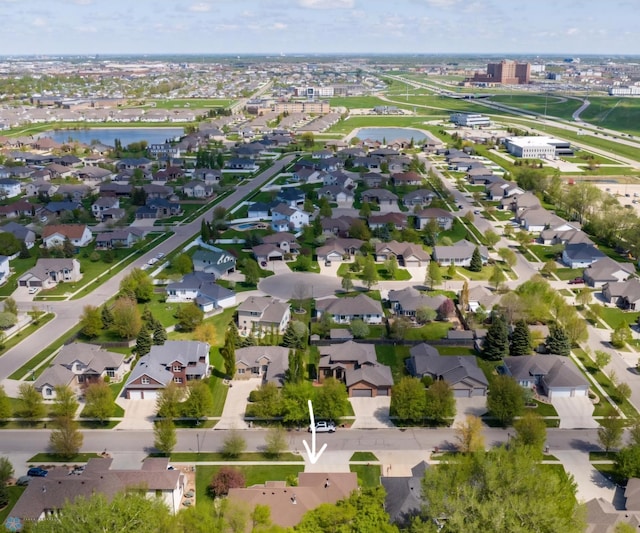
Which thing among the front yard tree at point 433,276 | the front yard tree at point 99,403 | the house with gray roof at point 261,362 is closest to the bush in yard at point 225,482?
the front yard tree at point 99,403

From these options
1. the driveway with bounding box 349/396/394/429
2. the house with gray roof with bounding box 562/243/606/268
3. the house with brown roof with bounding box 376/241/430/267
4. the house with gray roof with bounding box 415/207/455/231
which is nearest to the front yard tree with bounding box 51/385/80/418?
the driveway with bounding box 349/396/394/429

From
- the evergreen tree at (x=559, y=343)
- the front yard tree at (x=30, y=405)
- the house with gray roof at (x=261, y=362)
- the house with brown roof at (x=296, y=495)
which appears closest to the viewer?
the house with brown roof at (x=296, y=495)

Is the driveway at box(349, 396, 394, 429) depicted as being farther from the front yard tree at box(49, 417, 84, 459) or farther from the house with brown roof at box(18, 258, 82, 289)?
the house with brown roof at box(18, 258, 82, 289)

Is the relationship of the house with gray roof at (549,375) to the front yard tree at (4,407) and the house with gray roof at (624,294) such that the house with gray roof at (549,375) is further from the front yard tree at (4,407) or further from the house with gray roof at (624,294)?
the front yard tree at (4,407)

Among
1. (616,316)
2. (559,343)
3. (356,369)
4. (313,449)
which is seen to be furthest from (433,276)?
(313,449)

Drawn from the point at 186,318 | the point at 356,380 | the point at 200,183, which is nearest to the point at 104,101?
the point at 200,183

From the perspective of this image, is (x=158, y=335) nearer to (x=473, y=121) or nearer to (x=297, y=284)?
(x=297, y=284)

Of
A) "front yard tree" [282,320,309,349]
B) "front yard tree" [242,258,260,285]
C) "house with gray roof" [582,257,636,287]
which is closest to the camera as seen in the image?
"front yard tree" [282,320,309,349]

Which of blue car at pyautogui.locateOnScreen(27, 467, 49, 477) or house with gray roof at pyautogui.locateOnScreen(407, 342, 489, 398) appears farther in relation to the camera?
house with gray roof at pyautogui.locateOnScreen(407, 342, 489, 398)
